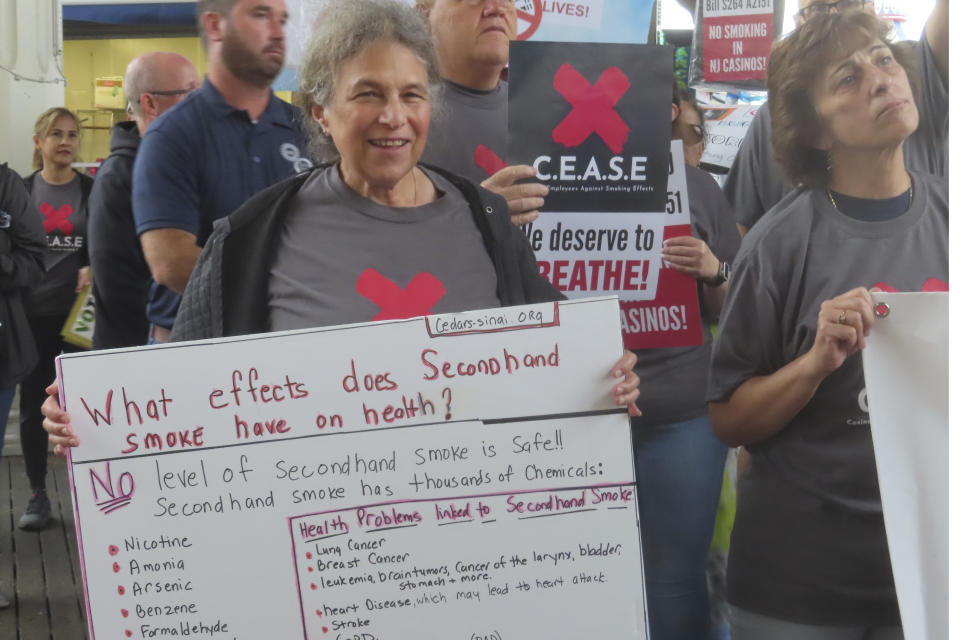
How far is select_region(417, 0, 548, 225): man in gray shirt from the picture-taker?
2.06m

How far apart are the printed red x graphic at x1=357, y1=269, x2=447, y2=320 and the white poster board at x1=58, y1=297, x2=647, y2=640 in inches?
4.8

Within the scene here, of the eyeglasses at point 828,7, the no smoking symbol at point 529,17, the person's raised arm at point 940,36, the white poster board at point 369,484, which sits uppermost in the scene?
the no smoking symbol at point 529,17

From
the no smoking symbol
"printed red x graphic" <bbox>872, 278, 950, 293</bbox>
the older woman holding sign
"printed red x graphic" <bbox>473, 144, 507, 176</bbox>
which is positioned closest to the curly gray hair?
the older woman holding sign

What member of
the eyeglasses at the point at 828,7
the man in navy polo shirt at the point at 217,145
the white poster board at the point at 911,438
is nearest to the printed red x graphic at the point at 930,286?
the white poster board at the point at 911,438

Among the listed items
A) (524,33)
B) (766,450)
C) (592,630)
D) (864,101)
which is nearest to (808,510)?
(766,450)

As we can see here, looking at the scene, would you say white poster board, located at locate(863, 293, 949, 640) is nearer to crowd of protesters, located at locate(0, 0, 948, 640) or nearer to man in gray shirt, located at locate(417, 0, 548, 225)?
crowd of protesters, located at locate(0, 0, 948, 640)

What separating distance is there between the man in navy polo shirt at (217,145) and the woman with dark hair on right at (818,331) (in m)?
0.87

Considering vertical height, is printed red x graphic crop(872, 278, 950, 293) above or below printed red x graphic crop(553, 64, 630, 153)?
below

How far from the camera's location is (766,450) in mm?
2004

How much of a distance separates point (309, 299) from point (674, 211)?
805mm

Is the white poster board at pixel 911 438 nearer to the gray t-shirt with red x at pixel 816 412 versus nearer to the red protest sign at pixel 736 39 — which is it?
the gray t-shirt with red x at pixel 816 412

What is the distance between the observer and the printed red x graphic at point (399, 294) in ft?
5.80

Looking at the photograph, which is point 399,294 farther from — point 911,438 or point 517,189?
point 911,438

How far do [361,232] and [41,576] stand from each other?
2765 millimetres
